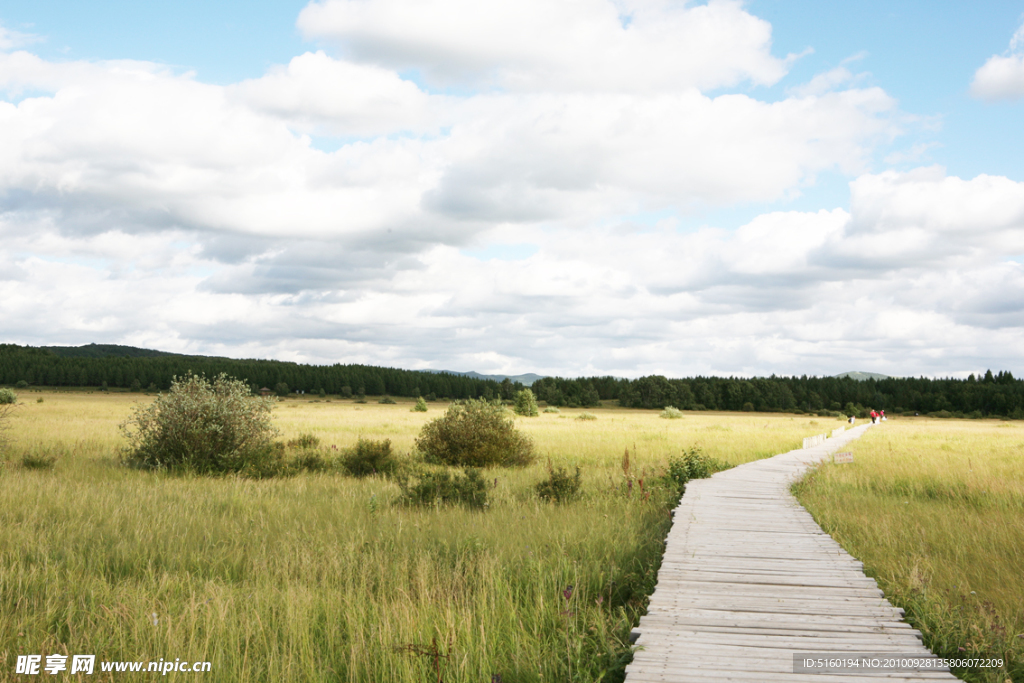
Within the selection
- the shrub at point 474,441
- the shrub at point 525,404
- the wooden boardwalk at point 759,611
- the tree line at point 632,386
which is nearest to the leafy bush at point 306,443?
the shrub at point 474,441

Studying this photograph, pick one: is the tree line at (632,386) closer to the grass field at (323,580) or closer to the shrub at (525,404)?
the shrub at (525,404)

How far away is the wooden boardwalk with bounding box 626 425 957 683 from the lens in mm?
4547

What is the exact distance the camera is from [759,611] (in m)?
5.69

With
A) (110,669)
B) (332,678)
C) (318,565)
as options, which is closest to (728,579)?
(332,678)

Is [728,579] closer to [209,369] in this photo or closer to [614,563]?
[614,563]

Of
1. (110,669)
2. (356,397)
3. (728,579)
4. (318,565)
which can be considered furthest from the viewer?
(356,397)

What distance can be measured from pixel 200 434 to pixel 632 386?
10919 centimetres

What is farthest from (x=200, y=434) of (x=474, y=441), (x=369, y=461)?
(x=474, y=441)

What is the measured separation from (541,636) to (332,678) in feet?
6.08

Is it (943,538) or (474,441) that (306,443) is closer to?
(474,441)

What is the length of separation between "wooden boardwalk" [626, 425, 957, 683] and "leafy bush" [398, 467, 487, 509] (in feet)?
13.6

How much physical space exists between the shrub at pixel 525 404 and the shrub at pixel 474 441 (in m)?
38.9

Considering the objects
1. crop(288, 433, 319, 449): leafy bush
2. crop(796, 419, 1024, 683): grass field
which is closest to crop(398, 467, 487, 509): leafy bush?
crop(796, 419, 1024, 683): grass field

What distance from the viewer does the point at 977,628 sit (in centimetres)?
529
